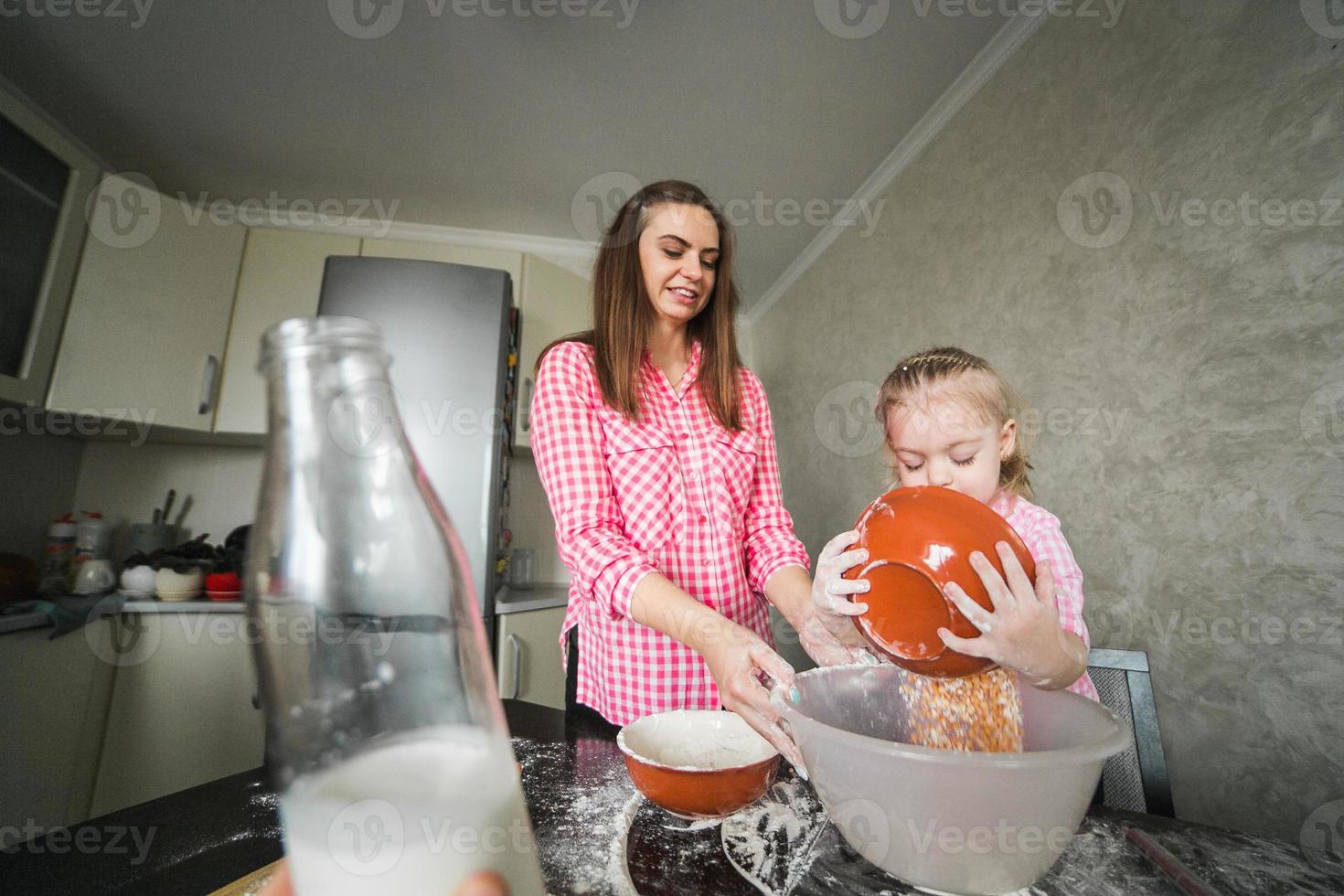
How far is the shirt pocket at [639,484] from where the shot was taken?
1025mm

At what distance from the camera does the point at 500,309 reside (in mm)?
2232

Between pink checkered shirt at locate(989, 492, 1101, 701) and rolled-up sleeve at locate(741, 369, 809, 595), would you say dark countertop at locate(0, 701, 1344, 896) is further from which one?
rolled-up sleeve at locate(741, 369, 809, 595)

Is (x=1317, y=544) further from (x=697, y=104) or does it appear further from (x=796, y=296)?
(x=796, y=296)

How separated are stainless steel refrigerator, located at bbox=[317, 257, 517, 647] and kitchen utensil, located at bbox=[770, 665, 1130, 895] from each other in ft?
5.95

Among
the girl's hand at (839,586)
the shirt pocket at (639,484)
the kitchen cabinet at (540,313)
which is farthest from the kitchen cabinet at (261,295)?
the girl's hand at (839,586)

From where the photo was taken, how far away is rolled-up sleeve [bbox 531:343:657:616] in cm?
84

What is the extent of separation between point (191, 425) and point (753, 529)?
223 centimetres

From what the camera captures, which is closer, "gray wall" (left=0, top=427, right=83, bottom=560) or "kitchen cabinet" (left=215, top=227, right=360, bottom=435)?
"gray wall" (left=0, top=427, right=83, bottom=560)

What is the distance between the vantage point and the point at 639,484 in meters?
1.03

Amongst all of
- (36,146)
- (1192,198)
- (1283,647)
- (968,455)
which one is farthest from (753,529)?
(36,146)

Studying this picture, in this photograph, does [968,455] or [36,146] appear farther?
[36,146]

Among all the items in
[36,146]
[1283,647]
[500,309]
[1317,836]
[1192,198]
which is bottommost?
[1317,836]

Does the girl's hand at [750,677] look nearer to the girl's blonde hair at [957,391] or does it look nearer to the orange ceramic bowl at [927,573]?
the orange ceramic bowl at [927,573]

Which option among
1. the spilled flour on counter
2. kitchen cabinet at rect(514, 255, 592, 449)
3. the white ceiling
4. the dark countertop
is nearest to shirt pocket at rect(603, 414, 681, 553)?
the spilled flour on counter
